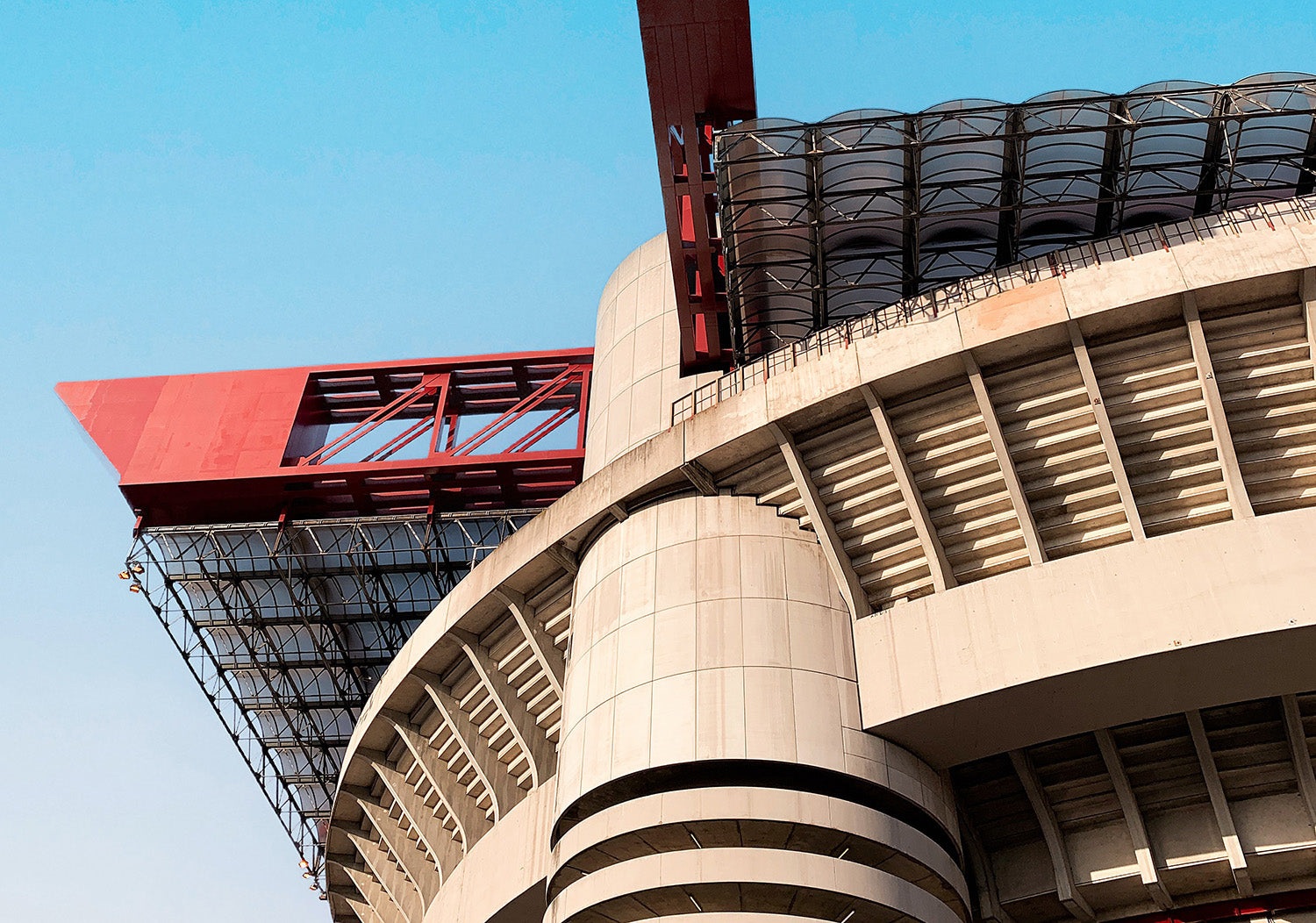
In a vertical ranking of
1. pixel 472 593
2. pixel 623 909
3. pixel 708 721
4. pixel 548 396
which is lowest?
pixel 623 909

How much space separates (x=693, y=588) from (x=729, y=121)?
11.6 meters

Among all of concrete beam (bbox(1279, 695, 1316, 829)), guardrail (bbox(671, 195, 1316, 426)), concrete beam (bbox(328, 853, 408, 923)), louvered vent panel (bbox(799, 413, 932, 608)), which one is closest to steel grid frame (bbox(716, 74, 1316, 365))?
guardrail (bbox(671, 195, 1316, 426))

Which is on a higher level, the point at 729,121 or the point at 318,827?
the point at 729,121

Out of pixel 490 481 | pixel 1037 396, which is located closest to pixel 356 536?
pixel 490 481

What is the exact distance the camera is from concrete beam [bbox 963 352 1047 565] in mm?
22859

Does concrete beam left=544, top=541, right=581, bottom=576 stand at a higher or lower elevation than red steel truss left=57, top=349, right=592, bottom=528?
lower

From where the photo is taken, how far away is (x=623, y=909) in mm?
21438

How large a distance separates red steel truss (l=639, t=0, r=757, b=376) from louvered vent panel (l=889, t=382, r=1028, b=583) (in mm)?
8695

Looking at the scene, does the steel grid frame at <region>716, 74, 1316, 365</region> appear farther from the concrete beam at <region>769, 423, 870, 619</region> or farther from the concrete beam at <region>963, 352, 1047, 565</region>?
the concrete beam at <region>769, 423, 870, 619</region>

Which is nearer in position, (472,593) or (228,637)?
(472,593)

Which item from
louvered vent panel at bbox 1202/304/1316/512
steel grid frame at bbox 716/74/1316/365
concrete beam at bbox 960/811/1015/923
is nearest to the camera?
louvered vent panel at bbox 1202/304/1316/512

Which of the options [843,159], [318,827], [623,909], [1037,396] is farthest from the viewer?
[318,827]

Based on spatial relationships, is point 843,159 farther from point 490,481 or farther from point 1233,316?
point 490,481

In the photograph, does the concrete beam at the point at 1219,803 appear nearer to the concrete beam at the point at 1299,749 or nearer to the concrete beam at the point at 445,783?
the concrete beam at the point at 1299,749
